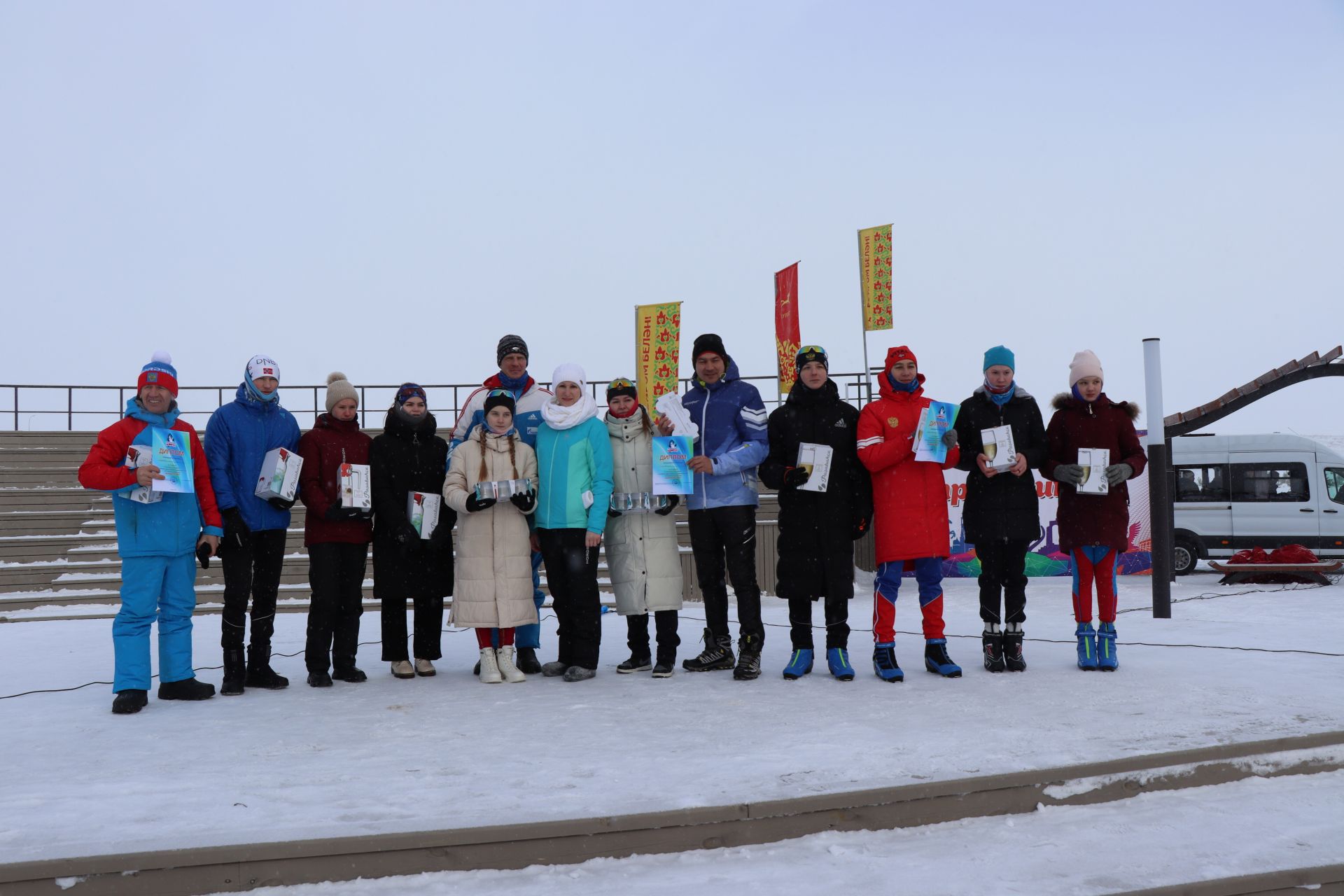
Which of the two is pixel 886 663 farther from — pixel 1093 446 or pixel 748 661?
pixel 1093 446

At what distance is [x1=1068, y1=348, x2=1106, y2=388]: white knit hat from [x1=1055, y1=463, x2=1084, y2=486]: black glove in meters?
0.52

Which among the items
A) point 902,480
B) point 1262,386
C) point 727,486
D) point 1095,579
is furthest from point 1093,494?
point 1262,386

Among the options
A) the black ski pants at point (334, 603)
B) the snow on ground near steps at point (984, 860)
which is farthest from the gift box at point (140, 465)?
the snow on ground near steps at point (984, 860)

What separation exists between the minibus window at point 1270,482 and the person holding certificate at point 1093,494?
1131cm

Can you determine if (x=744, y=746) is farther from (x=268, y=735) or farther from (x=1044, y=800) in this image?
(x=268, y=735)

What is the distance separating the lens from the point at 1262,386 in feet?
48.2

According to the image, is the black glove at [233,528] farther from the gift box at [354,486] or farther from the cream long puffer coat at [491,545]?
the cream long puffer coat at [491,545]

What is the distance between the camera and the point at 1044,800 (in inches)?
131

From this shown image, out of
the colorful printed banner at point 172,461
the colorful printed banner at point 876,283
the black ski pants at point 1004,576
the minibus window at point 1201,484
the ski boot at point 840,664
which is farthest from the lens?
the colorful printed banner at point 876,283

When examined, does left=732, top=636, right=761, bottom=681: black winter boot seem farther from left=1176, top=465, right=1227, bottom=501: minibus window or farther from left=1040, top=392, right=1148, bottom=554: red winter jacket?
left=1176, top=465, right=1227, bottom=501: minibus window

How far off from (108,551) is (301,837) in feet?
37.1

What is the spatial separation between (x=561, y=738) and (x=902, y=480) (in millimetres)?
2406

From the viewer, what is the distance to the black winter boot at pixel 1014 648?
5.62 metres

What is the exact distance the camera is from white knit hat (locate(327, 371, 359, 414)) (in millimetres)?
5793
